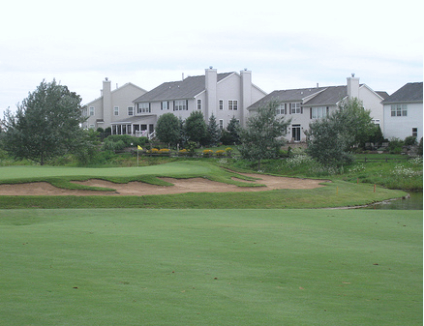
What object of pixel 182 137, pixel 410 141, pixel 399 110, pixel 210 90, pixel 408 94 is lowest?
pixel 410 141

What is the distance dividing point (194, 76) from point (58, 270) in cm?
7520

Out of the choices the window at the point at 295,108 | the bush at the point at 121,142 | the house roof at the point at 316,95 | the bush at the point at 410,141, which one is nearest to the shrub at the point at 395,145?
the bush at the point at 410,141

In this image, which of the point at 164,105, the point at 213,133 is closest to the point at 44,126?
the point at 213,133

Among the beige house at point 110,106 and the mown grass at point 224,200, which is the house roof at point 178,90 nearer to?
the beige house at point 110,106

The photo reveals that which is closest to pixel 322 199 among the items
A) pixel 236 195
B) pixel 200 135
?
pixel 236 195

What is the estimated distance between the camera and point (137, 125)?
79938mm

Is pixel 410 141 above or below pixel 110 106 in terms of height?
below

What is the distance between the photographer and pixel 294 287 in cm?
912

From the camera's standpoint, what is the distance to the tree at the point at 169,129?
6938 centimetres

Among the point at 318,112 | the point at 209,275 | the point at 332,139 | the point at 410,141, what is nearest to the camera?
the point at 209,275

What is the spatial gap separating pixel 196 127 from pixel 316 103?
15676 millimetres

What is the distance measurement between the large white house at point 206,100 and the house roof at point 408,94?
21.8m

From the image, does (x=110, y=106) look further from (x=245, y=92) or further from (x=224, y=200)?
(x=224, y=200)

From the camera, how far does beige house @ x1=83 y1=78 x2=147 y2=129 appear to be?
289 feet
